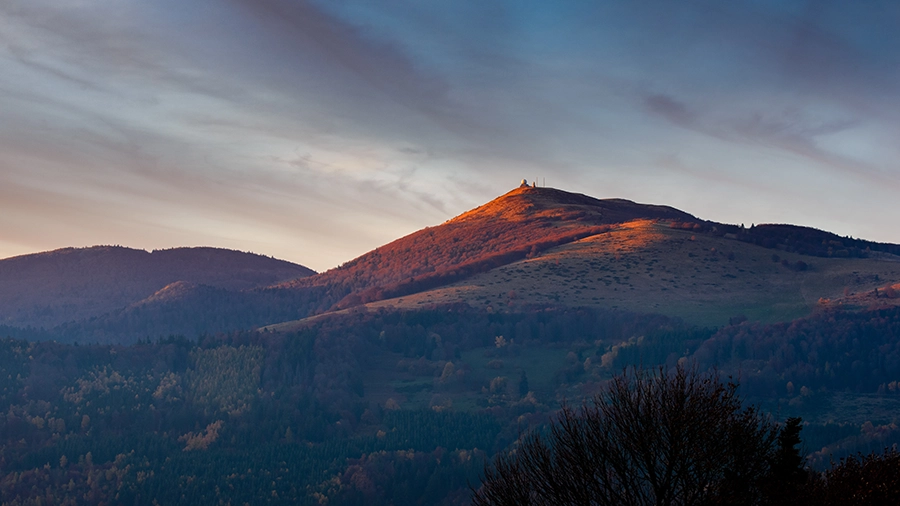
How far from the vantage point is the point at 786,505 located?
3331cm

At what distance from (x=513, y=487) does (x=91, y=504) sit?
180342 mm

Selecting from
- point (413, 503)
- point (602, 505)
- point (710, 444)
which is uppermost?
point (710, 444)

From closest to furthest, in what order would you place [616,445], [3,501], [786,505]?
[786,505] < [616,445] < [3,501]

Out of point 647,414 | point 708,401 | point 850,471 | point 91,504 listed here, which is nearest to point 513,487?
point 647,414

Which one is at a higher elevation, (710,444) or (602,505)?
(710,444)

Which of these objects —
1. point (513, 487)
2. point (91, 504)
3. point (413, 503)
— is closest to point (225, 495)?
point (91, 504)

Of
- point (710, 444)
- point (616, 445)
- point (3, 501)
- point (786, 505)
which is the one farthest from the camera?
point (3, 501)

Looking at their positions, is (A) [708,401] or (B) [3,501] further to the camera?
(B) [3,501]

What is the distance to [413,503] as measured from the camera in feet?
639

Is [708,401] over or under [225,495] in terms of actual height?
over

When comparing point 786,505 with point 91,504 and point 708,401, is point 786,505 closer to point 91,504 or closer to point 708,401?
point 708,401

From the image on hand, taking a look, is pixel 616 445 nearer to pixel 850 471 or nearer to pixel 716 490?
pixel 716 490

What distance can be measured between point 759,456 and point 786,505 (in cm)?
321

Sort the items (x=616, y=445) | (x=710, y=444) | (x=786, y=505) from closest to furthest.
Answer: (x=786, y=505), (x=710, y=444), (x=616, y=445)
